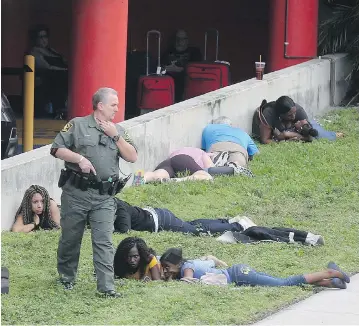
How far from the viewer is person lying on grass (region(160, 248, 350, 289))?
8750 mm

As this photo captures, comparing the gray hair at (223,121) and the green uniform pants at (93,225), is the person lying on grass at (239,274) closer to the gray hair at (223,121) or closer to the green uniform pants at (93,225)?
the green uniform pants at (93,225)

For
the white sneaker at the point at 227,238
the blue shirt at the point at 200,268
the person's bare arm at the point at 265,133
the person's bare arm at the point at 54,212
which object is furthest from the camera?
the person's bare arm at the point at 265,133

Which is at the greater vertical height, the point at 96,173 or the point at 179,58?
the point at 179,58

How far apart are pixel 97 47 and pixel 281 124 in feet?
9.81

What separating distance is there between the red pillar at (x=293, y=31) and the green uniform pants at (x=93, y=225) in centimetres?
1052

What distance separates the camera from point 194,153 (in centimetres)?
1355

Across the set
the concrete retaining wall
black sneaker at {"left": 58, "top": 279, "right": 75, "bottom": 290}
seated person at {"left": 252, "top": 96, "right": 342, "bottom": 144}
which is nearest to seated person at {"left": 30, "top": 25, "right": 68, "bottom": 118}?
the concrete retaining wall

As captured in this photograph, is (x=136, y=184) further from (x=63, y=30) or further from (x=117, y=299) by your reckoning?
(x=63, y=30)

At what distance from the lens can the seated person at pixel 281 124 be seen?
15242mm

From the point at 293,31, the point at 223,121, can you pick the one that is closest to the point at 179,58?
the point at 293,31

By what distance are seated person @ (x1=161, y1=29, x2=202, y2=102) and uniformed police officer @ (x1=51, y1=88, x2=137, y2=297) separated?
11216 millimetres

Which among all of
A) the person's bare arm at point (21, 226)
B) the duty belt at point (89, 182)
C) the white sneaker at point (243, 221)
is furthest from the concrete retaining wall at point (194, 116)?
the duty belt at point (89, 182)

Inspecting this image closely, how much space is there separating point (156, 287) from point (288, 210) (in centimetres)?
376

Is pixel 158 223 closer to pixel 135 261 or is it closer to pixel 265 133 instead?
pixel 135 261
